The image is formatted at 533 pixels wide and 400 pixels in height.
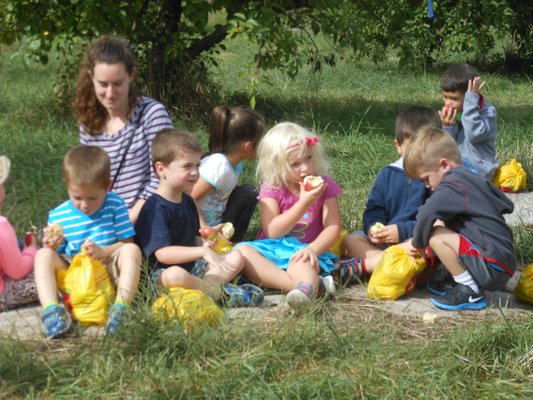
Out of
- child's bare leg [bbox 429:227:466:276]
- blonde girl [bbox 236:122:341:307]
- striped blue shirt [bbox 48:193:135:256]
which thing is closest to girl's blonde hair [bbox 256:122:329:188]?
blonde girl [bbox 236:122:341:307]

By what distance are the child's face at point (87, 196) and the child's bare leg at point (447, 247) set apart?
166 centimetres

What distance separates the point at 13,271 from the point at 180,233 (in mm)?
844

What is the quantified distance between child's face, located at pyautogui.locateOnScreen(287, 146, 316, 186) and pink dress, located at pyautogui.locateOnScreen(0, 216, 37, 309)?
1445 mm

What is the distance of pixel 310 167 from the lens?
186 inches

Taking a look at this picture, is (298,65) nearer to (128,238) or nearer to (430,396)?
(128,238)

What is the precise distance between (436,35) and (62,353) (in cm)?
1347

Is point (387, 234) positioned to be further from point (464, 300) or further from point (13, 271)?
point (13, 271)

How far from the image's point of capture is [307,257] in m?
4.49

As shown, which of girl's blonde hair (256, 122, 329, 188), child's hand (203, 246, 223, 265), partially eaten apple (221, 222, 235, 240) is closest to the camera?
child's hand (203, 246, 223, 265)

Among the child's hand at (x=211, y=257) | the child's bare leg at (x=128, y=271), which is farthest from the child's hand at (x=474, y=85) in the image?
the child's bare leg at (x=128, y=271)

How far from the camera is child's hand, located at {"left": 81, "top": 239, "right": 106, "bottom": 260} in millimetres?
3984

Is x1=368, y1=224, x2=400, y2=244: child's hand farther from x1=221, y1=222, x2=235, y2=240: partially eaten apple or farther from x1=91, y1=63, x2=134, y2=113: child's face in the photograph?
x1=91, y1=63, x2=134, y2=113: child's face

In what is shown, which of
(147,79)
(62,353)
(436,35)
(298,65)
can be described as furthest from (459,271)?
(436,35)

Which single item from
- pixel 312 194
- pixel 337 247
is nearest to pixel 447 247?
pixel 312 194
